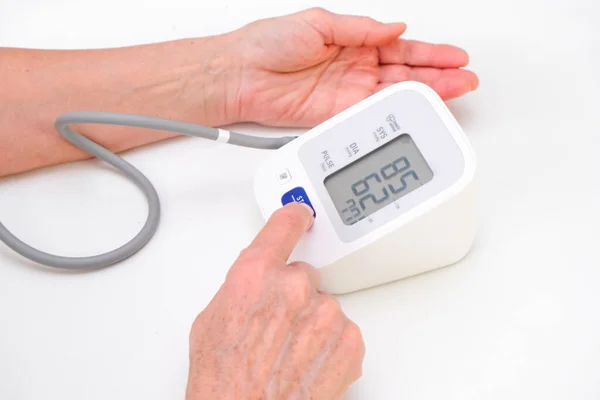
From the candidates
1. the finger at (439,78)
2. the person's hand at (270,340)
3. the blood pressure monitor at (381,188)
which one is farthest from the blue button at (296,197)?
the finger at (439,78)

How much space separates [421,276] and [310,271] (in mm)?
155

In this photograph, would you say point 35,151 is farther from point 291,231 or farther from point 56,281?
point 291,231

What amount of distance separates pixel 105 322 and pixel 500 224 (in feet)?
1.57

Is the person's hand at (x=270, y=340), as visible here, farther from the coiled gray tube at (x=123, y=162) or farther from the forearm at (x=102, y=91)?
the forearm at (x=102, y=91)

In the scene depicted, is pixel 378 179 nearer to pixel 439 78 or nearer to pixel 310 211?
pixel 310 211

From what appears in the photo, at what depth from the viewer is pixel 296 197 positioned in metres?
0.72

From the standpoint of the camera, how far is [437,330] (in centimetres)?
71

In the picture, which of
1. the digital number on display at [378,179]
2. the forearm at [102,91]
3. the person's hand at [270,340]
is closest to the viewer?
the person's hand at [270,340]

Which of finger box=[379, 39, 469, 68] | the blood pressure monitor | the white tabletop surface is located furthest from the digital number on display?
finger box=[379, 39, 469, 68]

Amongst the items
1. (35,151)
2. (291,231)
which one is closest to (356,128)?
(291,231)

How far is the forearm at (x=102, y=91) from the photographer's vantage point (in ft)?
2.69

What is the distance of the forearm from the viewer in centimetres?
82

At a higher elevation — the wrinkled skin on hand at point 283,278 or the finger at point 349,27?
the finger at point 349,27

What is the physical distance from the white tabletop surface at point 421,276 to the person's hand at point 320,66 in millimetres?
50
